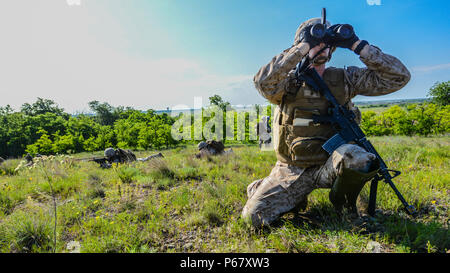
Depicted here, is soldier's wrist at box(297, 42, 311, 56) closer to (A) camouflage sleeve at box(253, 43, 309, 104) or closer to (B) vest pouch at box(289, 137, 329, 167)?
(A) camouflage sleeve at box(253, 43, 309, 104)

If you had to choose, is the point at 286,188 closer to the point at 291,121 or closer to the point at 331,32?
the point at 291,121

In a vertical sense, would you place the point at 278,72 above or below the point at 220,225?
above

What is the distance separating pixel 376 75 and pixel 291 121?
3.55 feet

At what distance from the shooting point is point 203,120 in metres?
28.3

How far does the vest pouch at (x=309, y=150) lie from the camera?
2355 mm

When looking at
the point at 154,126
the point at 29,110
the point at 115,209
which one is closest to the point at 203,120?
the point at 154,126

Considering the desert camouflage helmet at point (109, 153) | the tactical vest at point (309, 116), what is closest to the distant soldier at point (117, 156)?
the desert camouflage helmet at point (109, 153)

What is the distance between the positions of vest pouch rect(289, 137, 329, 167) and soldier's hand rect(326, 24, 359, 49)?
1.08 m

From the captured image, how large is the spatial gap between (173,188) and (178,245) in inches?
73.3

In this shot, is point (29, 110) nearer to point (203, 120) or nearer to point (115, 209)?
point (203, 120)

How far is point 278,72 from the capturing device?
2084 mm

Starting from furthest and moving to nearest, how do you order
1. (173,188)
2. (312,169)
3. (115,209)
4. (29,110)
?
1. (29,110)
2. (173,188)
3. (115,209)
4. (312,169)

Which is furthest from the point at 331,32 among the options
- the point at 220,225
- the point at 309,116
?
the point at 220,225
